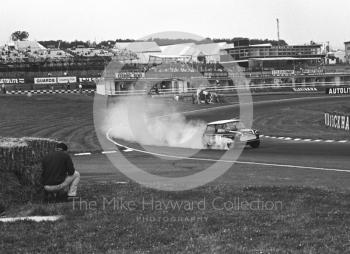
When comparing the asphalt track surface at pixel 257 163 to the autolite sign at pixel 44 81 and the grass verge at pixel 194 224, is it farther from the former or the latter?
the autolite sign at pixel 44 81

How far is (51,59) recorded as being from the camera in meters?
95.9

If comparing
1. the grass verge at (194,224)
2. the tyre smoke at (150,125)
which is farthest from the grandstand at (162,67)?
the grass verge at (194,224)

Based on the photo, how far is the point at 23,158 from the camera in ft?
34.3

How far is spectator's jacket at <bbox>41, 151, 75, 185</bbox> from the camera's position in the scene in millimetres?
10375

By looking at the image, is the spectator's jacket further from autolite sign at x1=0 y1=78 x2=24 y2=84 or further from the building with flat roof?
the building with flat roof

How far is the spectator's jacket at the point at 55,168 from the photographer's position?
10.4 meters

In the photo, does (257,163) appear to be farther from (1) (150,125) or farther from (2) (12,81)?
(2) (12,81)

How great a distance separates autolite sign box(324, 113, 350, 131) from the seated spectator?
89.6 ft

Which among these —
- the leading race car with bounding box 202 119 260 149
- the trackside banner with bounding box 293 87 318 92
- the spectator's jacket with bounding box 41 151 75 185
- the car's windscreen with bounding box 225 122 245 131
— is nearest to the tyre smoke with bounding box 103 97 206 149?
the leading race car with bounding box 202 119 260 149

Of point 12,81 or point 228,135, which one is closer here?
point 228,135

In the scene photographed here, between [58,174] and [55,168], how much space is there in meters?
0.13

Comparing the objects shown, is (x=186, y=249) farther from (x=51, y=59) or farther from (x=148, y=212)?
(x=51, y=59)

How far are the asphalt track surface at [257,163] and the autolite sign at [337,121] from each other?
903 centimetres

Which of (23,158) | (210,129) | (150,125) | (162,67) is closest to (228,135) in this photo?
(210,129)
